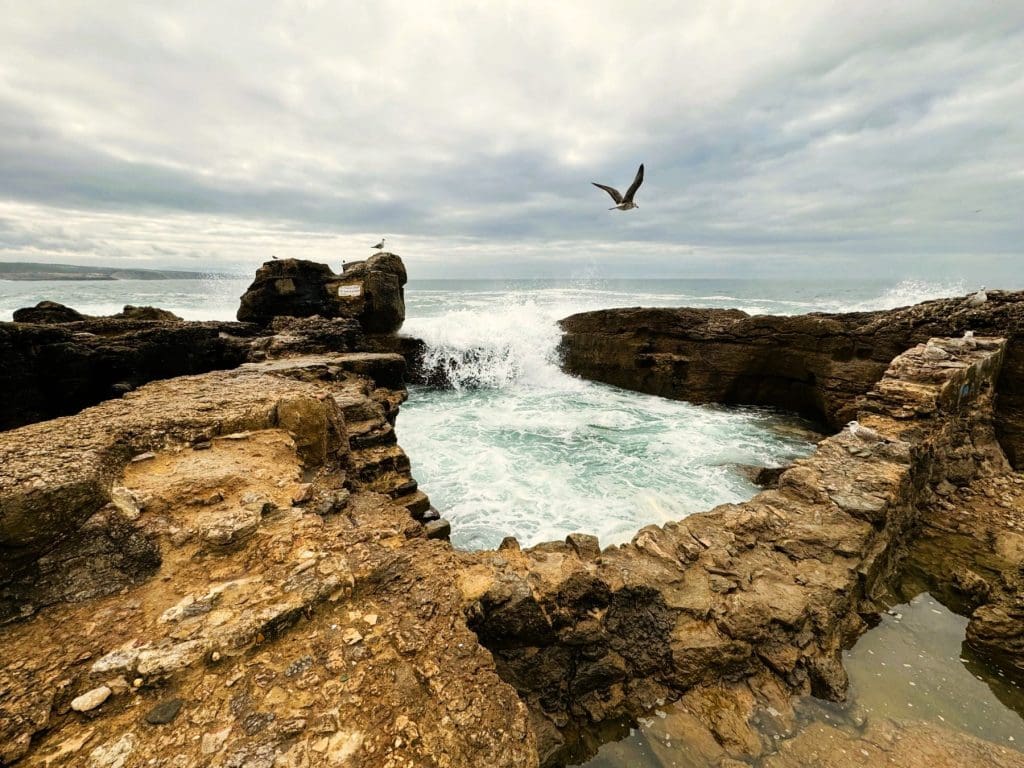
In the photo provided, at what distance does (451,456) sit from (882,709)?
666cm

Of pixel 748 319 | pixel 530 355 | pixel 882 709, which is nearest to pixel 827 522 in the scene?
pixel 882 709

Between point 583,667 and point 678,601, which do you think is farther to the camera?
point 678,601

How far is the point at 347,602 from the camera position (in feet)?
7.38

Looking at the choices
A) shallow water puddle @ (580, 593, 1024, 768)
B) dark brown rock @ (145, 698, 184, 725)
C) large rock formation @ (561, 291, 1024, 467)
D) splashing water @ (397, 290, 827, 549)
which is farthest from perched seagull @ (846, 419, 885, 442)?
dark brown rock @ (145, 698, 184, 725)

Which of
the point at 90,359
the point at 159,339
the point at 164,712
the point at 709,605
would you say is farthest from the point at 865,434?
the point at 90,359

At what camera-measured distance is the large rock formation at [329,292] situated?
A: 39.0ft

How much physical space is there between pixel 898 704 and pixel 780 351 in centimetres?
964

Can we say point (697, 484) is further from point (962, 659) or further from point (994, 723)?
point (994, 723)

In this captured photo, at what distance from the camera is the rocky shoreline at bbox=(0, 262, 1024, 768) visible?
Result: 1.71 meters

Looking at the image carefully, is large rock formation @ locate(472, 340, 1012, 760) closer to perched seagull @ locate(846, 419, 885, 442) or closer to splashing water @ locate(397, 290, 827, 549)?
perched seagull @ locate(846, 419, 885, 442)

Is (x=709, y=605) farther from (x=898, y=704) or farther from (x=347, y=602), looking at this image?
(x=347, y=602)

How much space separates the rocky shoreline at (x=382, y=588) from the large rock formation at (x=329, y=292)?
6046 millimetres

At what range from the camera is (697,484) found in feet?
22.8

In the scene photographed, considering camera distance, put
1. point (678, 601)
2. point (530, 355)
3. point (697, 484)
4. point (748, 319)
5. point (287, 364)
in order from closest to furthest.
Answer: point (678, 601) → point (287, 364) → point (697, 484) → point (748, 319) → point (530, 355)
